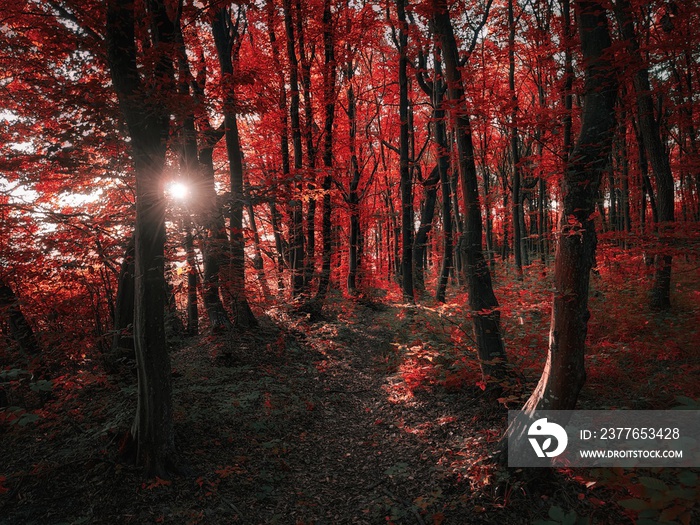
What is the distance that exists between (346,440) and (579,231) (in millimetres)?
4950

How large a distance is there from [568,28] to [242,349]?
42.9ft

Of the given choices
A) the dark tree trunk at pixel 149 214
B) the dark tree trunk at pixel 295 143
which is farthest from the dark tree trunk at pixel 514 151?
the dark tree trunk at pixel 149 214

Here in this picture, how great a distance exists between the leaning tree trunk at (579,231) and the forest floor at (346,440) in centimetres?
88

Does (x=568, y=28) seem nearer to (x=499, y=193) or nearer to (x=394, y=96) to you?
(x=394, y=96)

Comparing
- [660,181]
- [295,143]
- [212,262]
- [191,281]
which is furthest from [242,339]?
[660,181]

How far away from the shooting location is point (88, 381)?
5.71 metres

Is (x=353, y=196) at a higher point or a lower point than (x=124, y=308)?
higher

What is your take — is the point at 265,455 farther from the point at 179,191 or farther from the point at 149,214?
the point at 179,191

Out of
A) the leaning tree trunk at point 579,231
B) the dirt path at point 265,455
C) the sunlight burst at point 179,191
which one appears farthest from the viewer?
the sunlight burst at point 179,191

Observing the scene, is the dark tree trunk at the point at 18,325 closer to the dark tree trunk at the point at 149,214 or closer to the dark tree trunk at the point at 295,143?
the dark tree trunk at the point at 149,214

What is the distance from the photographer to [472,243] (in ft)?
19.9

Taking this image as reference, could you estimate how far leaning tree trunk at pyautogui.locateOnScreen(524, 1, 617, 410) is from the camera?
378cm

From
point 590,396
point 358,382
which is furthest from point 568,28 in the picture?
point 358,382

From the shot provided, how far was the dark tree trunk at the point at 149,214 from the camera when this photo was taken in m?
4.35
